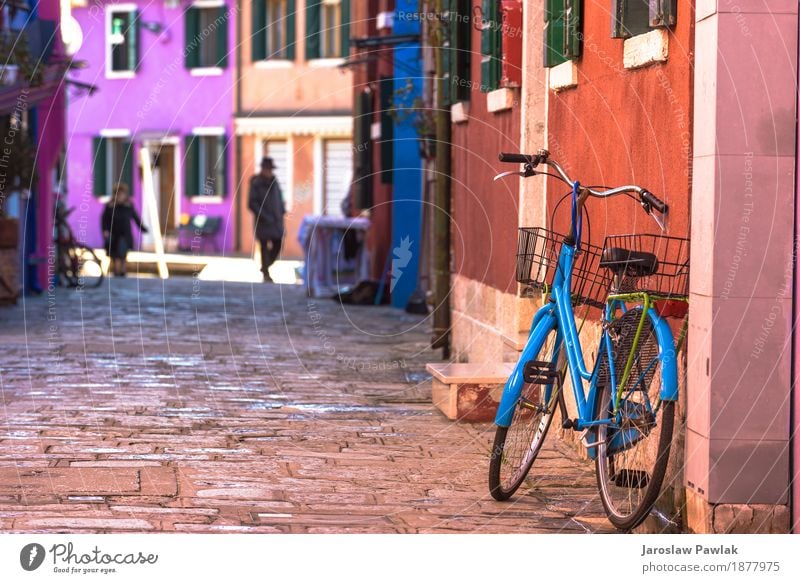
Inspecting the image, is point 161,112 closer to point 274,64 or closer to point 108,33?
point 108,33

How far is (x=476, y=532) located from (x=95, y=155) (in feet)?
115

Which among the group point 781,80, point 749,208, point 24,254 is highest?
point 781,80

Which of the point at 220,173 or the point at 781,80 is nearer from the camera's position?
the point at 781,80

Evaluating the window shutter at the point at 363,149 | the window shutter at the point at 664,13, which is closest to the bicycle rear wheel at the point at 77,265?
the window shutter at the point at 363,149

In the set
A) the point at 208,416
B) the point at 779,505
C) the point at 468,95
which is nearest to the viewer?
the point at 779,505

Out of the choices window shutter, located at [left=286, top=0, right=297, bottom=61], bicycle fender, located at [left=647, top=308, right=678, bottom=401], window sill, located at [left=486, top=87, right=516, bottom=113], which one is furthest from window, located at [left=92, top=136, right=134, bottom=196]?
bicycle fender, located at [left=647, top=308, right=678, bottom=401]

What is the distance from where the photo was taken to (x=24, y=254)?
22203 millimetres

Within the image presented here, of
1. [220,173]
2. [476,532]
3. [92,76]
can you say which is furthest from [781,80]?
[92,76]

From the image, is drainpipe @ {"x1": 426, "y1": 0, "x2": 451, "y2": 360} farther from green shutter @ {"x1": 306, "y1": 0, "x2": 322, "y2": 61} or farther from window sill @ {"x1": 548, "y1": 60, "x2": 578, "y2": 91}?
green shutter @ {"x1": 306, "y1": 0, "x2": 322, "y2": 61}

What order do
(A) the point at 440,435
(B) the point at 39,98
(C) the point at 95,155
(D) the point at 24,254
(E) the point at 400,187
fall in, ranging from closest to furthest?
(A) the point at 440,435
(B) the point at 39,98
(E) the point at 400,187
(D) the point at 24,254
(C) the point at 95,155

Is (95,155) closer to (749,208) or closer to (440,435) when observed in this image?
(440,435)

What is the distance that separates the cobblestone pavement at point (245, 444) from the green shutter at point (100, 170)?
26.3 metres

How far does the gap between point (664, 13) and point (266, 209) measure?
709 inches

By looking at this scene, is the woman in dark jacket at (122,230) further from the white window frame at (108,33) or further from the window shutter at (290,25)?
the white window frame at (108,33)
